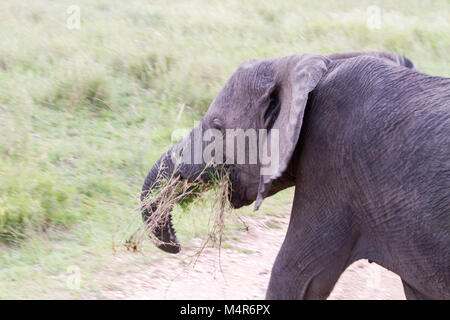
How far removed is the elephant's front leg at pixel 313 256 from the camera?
3191 mm

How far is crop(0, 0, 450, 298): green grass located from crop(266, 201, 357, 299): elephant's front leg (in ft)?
3.34

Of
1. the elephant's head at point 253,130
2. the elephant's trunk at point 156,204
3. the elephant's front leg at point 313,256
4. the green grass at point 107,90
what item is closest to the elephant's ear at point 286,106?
the elephant's head at point 253,130

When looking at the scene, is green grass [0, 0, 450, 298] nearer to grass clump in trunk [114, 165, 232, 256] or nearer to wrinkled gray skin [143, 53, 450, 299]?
grass clump in trunk [114, 165, 232, 256]

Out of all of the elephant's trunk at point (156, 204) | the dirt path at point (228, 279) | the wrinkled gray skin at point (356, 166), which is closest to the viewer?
the wrinkled gray skin at point (356, 166)

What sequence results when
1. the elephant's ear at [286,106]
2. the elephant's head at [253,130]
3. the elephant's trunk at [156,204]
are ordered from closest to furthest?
the elephant's ear at [286,106] < the elephant's head at [253,130] < the elephant's trunk at [156,204]

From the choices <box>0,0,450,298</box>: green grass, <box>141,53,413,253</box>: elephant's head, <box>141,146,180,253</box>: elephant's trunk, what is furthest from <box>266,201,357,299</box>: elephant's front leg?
A: <box>0,0,450,298</box>: green grass

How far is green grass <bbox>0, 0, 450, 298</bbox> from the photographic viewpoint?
493 cm

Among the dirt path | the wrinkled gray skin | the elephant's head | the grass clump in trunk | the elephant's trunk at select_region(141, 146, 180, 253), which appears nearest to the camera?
the wrinkled gray skin

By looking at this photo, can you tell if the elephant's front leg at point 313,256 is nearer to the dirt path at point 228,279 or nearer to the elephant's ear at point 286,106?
the elephant's ear at point 286,106

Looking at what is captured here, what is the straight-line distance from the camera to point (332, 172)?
10.3 ft

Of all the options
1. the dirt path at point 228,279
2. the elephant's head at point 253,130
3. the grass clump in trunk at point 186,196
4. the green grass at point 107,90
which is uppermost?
the elephant's head at point 253,130

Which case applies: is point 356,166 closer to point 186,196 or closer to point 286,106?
point 286,106
